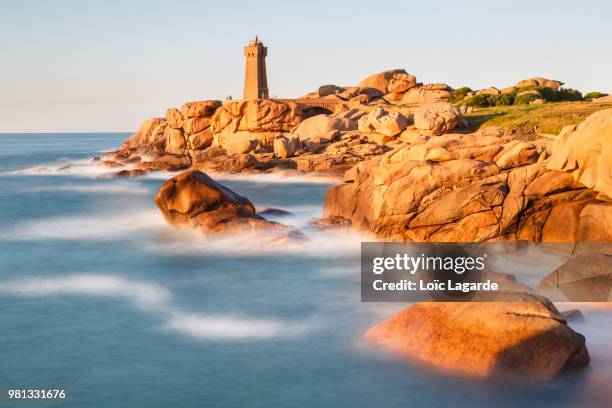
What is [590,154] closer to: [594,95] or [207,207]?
[207,207]

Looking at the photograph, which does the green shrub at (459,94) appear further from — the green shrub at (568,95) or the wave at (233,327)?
the wave at (233,327)

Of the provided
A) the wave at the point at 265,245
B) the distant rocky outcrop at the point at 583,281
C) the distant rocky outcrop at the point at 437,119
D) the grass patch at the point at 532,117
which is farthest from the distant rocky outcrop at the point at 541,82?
the distant rocky outcrop at the point at 583,281

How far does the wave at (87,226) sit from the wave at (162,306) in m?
8.69

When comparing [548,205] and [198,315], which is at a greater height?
[548,205]

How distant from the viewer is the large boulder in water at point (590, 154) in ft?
71.5

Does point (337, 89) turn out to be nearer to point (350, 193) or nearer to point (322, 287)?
point (350, 193)

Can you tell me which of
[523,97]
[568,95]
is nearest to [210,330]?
[523,97]

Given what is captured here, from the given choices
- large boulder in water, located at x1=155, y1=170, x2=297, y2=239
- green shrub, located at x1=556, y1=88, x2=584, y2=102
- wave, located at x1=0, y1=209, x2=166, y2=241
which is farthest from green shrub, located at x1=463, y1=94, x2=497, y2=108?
large boulder in water, located at x1=155, y1=170, x2=297, y2=239

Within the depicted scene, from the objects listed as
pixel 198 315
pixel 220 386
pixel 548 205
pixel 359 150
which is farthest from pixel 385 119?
pixel 220 386

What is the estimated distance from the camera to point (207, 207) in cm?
2805

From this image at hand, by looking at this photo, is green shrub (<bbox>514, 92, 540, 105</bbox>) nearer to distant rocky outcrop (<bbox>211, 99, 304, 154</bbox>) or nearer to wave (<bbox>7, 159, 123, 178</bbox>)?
distant rocky outcrop (<bbox>211, 99, 304, 154</bbox>)

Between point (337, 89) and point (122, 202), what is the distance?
5513cm

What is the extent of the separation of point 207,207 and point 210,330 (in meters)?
11.2

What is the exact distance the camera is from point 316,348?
51.5 ft
